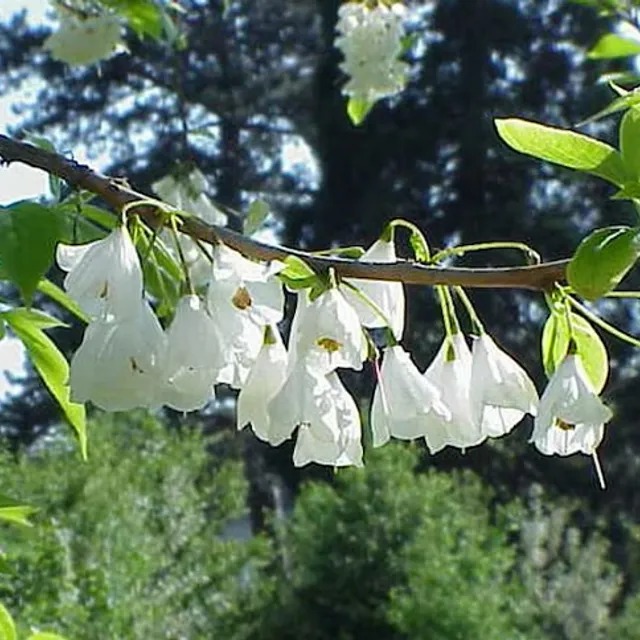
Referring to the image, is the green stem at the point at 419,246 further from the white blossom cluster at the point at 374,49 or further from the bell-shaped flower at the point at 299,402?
the white blossom cluster at the point at 374,49

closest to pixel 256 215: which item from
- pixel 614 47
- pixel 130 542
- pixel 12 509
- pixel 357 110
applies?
pixel 12 509

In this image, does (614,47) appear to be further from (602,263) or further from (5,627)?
(602,263)

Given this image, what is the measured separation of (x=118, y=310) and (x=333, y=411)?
0.56 ft

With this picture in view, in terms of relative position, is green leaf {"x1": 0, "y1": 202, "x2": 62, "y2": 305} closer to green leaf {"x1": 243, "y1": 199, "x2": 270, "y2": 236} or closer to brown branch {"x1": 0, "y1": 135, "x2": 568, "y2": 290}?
brown branch {"x1": 0, "y1": 135, "x2": 568, "y2": 290}

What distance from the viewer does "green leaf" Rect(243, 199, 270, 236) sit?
3.45 ft

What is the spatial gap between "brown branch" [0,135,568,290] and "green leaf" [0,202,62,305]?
4cm

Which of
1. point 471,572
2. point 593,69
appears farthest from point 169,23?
point 593,69

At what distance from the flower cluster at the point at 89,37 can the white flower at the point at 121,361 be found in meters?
2.74

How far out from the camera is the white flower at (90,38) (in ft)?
11.9

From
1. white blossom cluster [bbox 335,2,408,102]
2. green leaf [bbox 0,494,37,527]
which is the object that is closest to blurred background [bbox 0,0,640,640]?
white blossom cluster [bbox 335,2,408,102]

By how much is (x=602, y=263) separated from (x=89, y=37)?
2.91m

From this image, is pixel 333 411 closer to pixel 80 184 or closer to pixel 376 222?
pixel 80 184

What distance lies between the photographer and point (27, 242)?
93 cm

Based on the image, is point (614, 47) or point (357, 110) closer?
point (614, 47)
